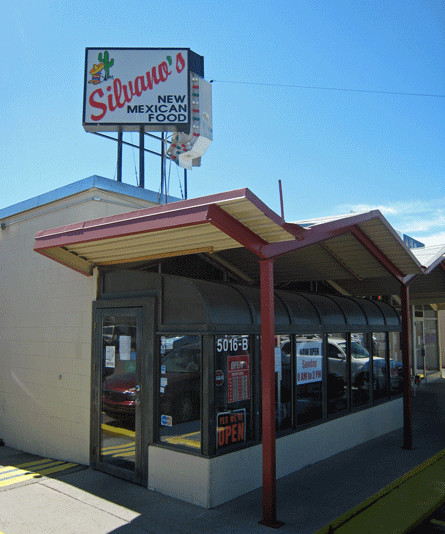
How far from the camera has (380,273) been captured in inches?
316

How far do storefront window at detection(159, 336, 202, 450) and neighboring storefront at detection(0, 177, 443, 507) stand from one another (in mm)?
19

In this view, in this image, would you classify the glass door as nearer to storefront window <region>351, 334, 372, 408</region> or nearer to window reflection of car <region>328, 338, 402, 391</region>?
window reflection of car <region>328, 338, 402, 391</region>

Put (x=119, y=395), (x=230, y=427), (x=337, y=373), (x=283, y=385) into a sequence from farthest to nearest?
(x=337, y=373), (x=283, y=385), (x=119, y=395), (x=230, y=427)

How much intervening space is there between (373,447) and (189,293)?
4596mm

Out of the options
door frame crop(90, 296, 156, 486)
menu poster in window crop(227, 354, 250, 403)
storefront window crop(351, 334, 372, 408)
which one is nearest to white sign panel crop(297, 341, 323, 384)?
storefront window crop(351, 334, 372, 408)

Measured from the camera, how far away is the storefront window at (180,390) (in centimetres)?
568

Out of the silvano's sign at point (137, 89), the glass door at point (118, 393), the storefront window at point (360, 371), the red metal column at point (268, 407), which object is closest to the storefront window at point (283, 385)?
the red metal column at point (268, 407)

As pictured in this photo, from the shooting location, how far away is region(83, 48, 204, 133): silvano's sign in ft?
32.3

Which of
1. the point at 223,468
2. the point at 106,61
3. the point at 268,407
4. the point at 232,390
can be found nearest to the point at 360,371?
the point at 232,390

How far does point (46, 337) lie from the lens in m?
7.88

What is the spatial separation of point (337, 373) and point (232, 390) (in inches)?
114

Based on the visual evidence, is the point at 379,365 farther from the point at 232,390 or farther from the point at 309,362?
the point at 232,390

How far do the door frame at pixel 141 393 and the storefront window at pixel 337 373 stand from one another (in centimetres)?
320

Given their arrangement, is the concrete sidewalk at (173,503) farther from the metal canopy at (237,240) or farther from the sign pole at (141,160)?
the sign pole at (141,160)
